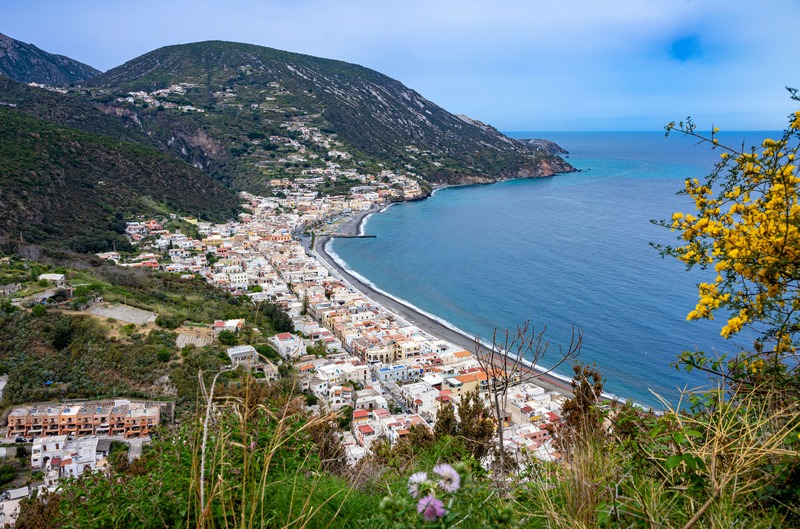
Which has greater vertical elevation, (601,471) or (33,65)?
(33,65)

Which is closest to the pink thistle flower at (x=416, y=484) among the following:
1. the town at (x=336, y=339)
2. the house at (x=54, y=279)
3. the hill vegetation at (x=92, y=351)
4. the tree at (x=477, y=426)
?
the town at (x=336, y=339)

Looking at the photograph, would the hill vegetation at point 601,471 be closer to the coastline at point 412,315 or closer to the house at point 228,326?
the coastline at point 412,315

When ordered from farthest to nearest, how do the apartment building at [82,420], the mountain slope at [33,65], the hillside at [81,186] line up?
the mountain slope at [33,65]
the hillside at [81,186]
the apartment building at [82,420]

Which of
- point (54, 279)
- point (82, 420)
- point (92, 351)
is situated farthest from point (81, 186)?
point (82, 420)

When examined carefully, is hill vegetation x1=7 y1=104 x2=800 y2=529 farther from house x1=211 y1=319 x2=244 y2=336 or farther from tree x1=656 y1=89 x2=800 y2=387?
house x1=211 y1=319 x2=244 y2=336

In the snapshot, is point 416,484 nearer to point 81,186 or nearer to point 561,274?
point 561,274

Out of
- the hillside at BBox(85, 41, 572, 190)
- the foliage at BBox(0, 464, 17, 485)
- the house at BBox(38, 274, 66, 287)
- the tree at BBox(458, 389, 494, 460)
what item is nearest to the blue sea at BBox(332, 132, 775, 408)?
the tree at BBox(458, 389, 494, 460)

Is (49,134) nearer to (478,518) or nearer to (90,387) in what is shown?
(90,387)
